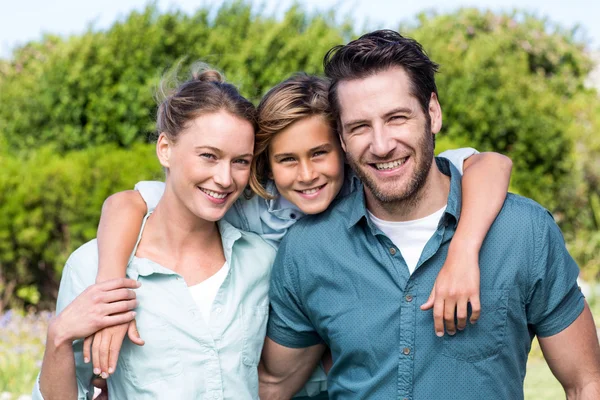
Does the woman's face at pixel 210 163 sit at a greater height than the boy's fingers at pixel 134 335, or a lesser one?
greater

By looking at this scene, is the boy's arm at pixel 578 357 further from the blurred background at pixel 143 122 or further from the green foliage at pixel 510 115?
the green foliage at pixel 510 115

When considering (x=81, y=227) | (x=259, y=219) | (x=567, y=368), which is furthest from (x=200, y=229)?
(x=81, y=227)

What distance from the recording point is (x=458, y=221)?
2592 mm

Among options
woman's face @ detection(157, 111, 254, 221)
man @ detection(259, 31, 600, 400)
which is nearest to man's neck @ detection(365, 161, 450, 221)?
man @ detection(259, 31, 600, 400)

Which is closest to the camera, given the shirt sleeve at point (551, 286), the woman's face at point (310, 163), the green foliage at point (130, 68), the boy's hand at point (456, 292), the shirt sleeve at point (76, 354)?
the boy's hand at point (456, 292)

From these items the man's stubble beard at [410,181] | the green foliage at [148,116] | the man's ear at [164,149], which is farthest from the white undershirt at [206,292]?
the green foliage at [148,116]

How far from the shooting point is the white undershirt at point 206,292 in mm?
2639

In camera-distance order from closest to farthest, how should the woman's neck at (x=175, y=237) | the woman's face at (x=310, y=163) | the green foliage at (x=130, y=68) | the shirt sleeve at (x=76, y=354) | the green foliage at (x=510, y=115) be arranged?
1. the shirt sleeve at (x=76, y=354)
2. the woman's neck at (x=175, y=237)
3. the woman's face at (x=310, y=163)
4. the green foliage at (x=130, y=68)
5. the green foliage at (x=510, y=115)

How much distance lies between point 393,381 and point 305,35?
5.99 m

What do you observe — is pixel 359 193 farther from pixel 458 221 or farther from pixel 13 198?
pixel 13 198

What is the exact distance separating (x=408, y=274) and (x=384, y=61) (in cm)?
71

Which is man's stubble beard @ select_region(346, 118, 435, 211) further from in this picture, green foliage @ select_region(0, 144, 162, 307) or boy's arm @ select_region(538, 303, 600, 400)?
green foliage @ select_region(0, 144, 162, 307)

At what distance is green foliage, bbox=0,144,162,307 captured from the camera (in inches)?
248

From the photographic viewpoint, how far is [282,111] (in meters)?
2.90
